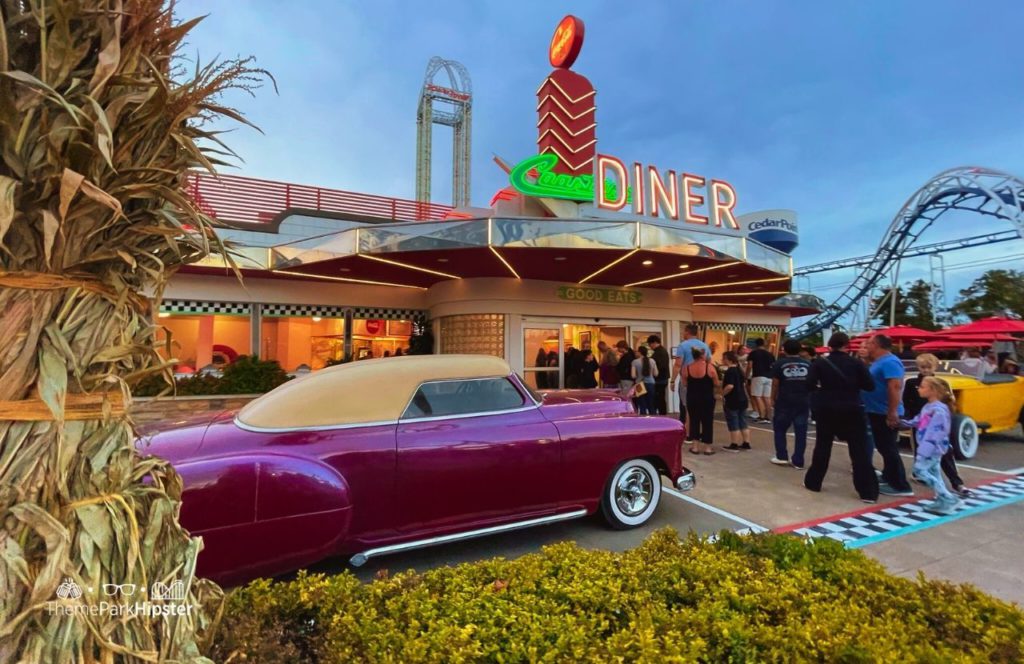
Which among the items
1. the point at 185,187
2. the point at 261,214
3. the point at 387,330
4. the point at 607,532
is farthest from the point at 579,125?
the point at 185,187

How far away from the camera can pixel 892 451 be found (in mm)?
5527

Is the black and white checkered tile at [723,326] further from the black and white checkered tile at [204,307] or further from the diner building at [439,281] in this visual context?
the black and white checkered tile at [204,307]

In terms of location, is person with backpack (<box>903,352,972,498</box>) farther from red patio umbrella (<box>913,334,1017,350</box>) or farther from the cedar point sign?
red patio umbrella (<box>913,334,1017,350</box>)

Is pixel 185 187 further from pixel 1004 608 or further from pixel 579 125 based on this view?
pixel 579 125

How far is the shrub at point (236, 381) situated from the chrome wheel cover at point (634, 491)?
8210 mm

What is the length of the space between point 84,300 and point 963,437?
9984 mm

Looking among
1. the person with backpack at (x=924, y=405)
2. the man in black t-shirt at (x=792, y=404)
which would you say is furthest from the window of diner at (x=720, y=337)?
the man in black t-shirt at (x=792, y=404)

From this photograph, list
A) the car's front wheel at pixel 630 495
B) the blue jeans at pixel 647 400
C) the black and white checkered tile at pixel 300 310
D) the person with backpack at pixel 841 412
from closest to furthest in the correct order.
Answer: the car's front wheel at pixel 630 495 → the person with backpack at pixel 841 412 → the blue jeans at pixel 647 400 → the black and white checkered tile at pixel 300 310

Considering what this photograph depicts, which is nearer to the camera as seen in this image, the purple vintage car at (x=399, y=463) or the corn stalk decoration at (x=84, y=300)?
the corn stalk decoration at (x=84, y=300)

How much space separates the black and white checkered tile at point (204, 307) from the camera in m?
11.2

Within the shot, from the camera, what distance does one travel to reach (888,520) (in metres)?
4.65

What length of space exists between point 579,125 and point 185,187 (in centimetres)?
1183

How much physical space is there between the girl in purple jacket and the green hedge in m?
3.57

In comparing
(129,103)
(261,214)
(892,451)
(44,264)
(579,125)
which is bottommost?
(892,451)
